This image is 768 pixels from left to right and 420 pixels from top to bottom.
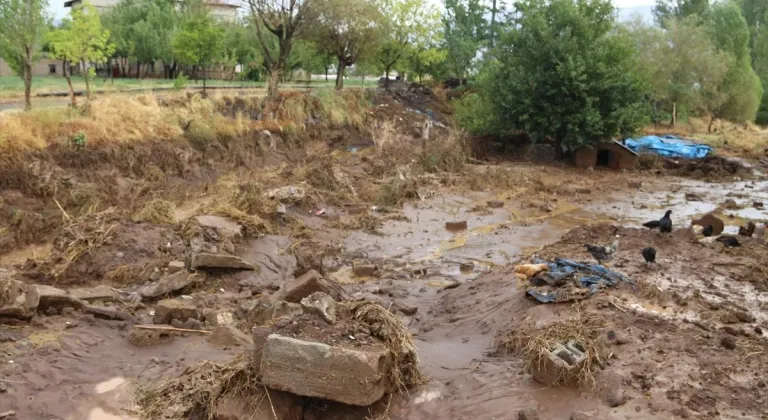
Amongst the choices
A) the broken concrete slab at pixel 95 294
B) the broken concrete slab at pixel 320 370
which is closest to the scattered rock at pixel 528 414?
the broken concrete slab at pixel 320 370

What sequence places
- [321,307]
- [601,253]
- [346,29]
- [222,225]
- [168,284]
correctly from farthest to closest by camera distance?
[346,29] < [222,225] < [601,253] < [168,284] < [321,307]

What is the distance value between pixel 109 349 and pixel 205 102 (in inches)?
543

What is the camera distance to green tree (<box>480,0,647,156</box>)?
2295cm

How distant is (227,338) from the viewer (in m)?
7.42

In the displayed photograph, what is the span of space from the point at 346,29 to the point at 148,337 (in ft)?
79.5

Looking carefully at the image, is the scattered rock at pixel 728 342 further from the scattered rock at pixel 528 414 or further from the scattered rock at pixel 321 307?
the scattered rock at pixel 321 307

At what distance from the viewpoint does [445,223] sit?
15.0 meters

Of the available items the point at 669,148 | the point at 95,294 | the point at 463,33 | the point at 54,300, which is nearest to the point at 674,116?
the point at 669,148

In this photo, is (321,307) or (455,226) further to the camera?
(455,226)

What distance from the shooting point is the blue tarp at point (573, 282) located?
7875mm

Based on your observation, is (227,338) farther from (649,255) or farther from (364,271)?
(649,255)

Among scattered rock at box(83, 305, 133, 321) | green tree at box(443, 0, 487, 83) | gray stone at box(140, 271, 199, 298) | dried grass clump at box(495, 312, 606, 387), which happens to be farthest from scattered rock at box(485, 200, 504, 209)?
green tree at box(443, 0, 487, 83)

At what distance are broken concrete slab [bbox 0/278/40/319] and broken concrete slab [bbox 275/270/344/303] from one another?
292cm

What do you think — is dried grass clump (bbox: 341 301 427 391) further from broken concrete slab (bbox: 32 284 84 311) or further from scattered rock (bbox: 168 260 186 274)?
scattered rock (bbox: 168 260 186 274)
